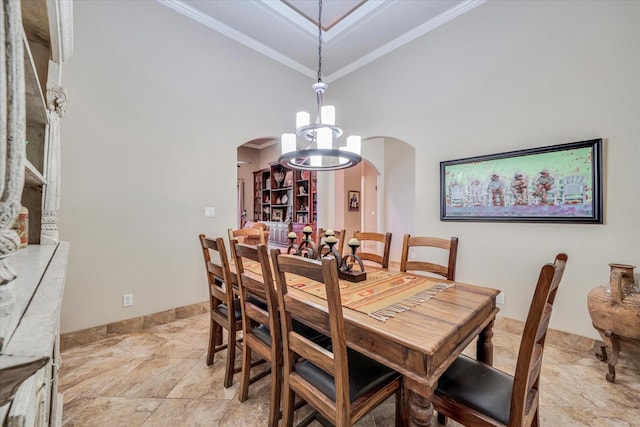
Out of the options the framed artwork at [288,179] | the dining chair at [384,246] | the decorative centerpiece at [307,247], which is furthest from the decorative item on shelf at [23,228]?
the framed artwork at [288,179]

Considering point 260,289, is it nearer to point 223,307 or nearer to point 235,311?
point 235,311

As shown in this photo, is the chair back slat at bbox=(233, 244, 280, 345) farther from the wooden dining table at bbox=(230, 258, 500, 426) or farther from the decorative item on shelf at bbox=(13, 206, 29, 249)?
the decorative item on shelf at bbox=(13, 206, 29, 249)

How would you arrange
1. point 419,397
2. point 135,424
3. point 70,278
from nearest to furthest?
point 419,397 → point 135,424 → point 70,278

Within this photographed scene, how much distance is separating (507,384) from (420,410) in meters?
0.49

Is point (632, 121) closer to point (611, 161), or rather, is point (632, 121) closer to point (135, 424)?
point (611, 161)

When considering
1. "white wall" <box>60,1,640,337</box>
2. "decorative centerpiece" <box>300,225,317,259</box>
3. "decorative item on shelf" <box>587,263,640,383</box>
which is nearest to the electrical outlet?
"white wall" <box>60,1,640,337</box>

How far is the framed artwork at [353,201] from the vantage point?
21.1ft

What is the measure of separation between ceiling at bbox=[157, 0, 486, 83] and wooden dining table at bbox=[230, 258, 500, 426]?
319cm

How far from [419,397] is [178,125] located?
131 inches

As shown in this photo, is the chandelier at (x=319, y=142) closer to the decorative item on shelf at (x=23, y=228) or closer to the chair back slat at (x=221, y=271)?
the chair back slat at (x=221, y=271)

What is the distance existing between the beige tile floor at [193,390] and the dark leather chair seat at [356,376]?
58cm

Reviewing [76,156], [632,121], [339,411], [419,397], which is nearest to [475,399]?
[419,397]

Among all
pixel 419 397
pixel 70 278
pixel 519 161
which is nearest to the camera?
pixel 419 397

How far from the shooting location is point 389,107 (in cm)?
366
